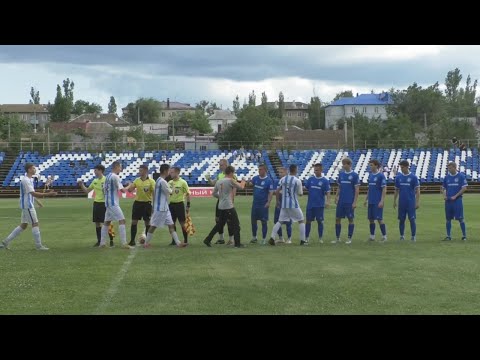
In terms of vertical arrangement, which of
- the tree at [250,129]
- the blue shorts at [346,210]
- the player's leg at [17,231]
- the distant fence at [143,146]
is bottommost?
the player's leg at [17,231]

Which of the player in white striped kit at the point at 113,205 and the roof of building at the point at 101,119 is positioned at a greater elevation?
the roof of building at the point at 101,119

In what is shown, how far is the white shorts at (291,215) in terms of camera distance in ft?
57.0

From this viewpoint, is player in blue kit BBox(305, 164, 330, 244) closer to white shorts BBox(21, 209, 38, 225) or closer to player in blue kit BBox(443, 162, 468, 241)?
player in blue kit BBox(443, 162, 468, 241)

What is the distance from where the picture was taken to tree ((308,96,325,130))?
161m

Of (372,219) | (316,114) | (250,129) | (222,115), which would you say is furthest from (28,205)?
(222,115)

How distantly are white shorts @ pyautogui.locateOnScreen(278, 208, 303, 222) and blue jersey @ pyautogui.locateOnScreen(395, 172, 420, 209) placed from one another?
302 cm

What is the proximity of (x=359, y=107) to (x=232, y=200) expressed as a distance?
445 feet

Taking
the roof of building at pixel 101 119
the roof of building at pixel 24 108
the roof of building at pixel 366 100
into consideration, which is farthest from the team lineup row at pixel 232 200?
the roof of building at pixel 24 108

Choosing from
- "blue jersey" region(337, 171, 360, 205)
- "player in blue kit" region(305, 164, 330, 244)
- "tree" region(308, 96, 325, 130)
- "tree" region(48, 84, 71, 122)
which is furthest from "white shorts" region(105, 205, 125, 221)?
"tree" region(308, 96, 325, 130)

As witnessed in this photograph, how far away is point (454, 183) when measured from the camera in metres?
18.5

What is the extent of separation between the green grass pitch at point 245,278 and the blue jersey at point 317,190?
112 centimetres

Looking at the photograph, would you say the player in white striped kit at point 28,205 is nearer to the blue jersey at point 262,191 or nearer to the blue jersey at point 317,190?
the blue jersey at point 262,191

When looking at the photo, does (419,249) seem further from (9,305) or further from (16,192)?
(16,192)
